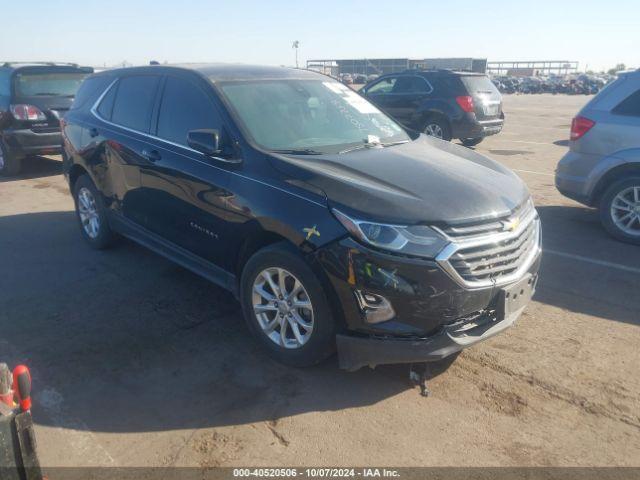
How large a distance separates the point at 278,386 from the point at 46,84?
28.0 ft

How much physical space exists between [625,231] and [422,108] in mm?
7109

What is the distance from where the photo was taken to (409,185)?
3482mm

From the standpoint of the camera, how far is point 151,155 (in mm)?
4609

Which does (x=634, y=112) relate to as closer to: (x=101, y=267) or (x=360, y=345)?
(x=360, y=345)

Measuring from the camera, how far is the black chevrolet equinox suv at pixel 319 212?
3148 millimetres

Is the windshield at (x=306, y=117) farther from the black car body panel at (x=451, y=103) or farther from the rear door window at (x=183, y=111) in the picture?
the black car body panel at (x=451, y=103)

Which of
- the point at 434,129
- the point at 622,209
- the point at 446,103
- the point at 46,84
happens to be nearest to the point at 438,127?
the point at 434,129

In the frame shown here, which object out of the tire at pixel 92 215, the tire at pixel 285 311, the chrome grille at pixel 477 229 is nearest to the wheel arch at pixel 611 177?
the chrome grille at pixel 477 229

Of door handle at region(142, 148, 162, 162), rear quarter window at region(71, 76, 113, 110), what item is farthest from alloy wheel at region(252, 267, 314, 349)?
rear quarter window at region(71, 76, 113, 110)

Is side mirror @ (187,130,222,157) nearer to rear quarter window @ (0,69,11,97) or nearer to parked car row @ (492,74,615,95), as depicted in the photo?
rear quarter window @ (0,69,11,97)

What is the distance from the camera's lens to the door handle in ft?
14.9

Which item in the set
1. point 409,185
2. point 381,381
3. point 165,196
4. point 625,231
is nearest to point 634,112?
point 625,231

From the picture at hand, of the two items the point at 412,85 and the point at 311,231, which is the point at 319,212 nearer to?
the point at 311,231

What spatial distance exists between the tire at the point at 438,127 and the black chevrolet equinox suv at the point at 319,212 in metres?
7.79
